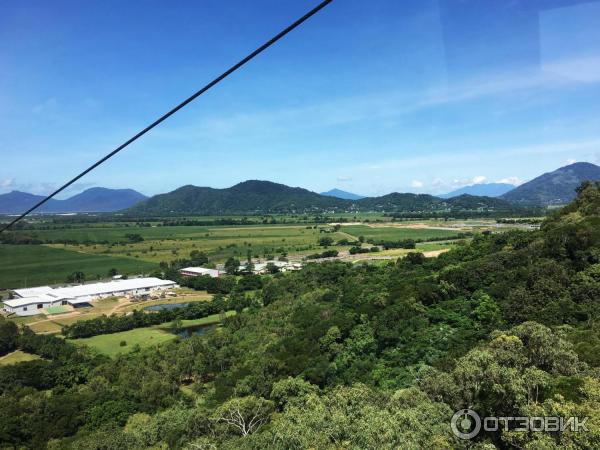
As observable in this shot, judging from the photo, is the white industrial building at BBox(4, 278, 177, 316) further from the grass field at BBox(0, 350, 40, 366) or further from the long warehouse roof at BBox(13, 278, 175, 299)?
the grass field at BBox(0, 350, 40, 366)

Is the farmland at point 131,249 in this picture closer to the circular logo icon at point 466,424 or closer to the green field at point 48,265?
the green field at point 48,265

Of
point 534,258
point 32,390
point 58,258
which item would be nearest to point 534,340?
point 534,258

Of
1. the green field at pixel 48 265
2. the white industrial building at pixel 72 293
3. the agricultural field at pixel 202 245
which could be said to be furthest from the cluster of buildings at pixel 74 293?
the agricultural field at pixel 202 245

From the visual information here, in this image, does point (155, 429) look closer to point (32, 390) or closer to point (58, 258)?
point (32, 390)

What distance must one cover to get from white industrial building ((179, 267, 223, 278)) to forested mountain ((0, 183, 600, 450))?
20021mm

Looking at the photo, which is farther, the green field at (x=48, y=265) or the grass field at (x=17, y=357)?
the green field at (x=48, y=265)

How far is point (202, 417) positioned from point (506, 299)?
578 inches

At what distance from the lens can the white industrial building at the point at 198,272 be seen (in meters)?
52.9

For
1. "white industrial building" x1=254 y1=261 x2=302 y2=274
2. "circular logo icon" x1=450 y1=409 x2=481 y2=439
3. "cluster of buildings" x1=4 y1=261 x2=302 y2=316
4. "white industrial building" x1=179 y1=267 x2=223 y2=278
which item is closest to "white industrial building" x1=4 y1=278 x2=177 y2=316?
"cluster of buildings" x1=4 y1=261 x2=302 y2=316

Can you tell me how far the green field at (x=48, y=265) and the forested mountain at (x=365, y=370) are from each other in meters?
27.6

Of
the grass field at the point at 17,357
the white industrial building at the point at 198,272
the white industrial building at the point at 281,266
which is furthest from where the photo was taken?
the white industrial building at the point at 281,266

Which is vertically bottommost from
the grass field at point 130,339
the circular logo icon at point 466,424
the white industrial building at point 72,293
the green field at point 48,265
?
the grass field at point 130,339

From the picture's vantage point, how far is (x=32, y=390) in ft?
64.6

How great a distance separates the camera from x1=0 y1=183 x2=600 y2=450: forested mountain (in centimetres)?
811
